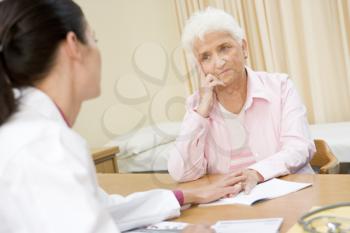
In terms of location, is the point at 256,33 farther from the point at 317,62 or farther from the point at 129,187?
the point at 129,187

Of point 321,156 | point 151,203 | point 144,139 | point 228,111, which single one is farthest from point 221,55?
point 144,139

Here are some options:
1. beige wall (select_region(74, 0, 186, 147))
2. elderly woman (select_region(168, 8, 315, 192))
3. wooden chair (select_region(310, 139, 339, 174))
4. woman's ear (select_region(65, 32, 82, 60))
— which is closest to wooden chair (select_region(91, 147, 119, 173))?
beige wall (select_region(74, 0, 186, 147))

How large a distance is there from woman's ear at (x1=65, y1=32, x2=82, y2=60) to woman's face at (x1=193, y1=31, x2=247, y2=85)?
88cm

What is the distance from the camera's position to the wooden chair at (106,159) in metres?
2.65

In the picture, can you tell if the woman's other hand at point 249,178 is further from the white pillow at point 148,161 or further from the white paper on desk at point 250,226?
the white pillow at point 148,161

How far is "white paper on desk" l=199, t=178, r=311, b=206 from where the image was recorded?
3.90 feet

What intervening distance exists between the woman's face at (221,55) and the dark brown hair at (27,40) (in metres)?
0.90

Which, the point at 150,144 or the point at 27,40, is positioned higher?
the point at 27,40


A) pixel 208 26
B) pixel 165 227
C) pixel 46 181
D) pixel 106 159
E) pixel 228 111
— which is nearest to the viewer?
pixel 46 181

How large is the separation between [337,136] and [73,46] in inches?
75.3

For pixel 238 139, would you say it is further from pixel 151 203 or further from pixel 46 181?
pixel 46 181

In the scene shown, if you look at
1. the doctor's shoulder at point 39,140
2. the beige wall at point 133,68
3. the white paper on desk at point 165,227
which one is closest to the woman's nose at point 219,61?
the white paper on desk at point 165,227

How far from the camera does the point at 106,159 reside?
2.72 metres

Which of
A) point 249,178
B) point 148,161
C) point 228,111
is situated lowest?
point 148,161
